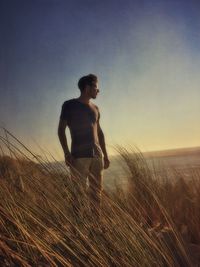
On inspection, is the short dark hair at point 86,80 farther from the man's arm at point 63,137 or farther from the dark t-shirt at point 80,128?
the man's arm at point 63,137

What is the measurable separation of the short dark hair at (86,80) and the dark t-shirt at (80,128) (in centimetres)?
12

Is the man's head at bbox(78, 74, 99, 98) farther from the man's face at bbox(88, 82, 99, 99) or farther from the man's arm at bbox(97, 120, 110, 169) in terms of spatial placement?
the man's arm at bbox(97, 120, 110, 169)

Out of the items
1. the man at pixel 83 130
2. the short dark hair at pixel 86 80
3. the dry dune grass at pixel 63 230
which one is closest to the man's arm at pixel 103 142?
the man at pixel 83 130

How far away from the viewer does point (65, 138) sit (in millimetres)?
2801

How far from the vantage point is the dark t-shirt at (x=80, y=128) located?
282 cm

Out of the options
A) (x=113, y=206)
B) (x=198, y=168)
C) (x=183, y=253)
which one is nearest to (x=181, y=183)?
(x=198, y=168)

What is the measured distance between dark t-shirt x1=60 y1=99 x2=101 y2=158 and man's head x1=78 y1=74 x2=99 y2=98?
0.30ft

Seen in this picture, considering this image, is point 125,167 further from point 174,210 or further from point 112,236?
point 112,236

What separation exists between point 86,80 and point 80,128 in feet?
1.19

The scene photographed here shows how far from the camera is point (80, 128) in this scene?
2.85 meters

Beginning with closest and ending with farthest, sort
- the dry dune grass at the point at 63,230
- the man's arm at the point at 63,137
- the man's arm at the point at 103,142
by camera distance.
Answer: the dry dune grass at the point at 63,230 < the man's arm at the point at 63,137 < the man's arm at the point at 103,142

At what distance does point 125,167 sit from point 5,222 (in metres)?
2.03

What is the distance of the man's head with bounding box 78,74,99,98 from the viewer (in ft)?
9.42

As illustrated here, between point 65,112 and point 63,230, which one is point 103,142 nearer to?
point 65,112
